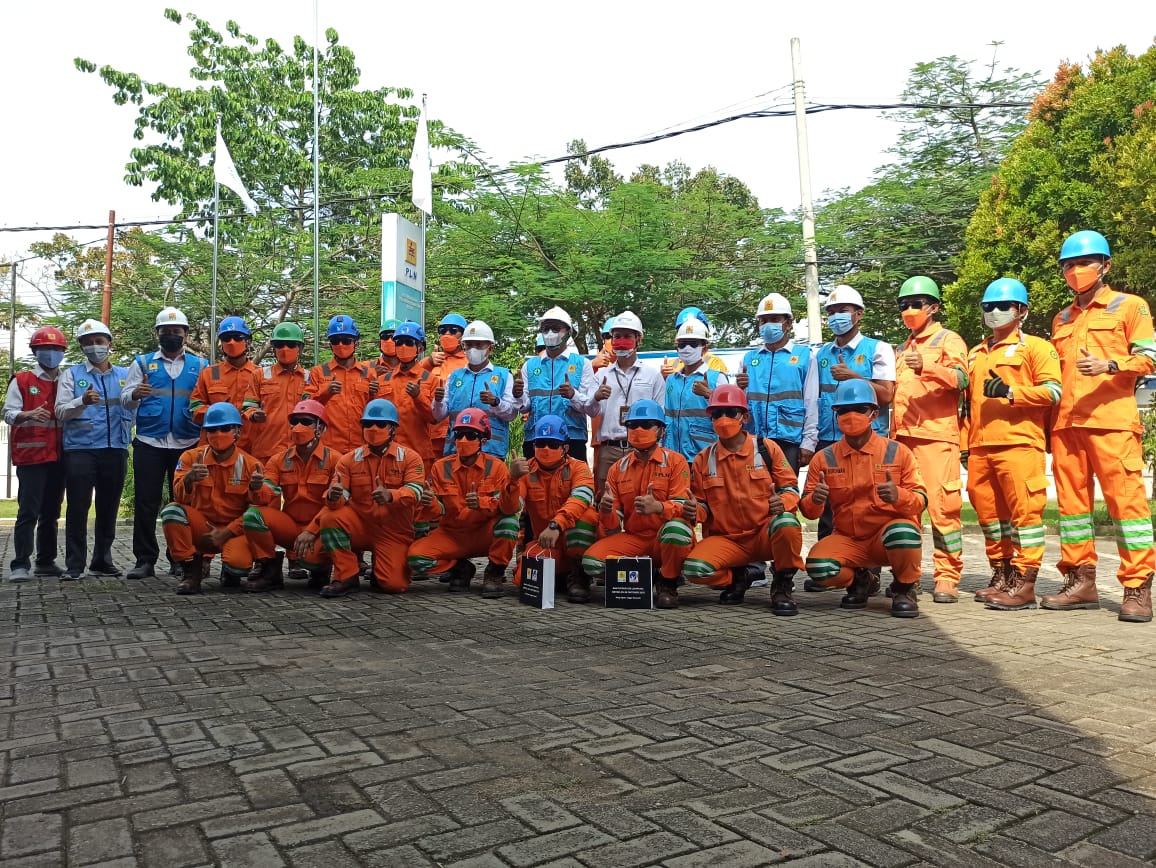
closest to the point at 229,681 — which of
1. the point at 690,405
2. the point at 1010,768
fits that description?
the point at 1010,768

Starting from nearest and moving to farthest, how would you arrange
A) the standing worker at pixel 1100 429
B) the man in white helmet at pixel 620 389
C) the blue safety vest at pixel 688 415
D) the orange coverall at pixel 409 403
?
1. the standing worker at pixel 1100 429
2. the blue safety vest at pixel 688 415
3. the man in white helmet at pixel 620 389
4. the orange coverall at pixel 409 403

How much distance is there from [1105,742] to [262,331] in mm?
20937

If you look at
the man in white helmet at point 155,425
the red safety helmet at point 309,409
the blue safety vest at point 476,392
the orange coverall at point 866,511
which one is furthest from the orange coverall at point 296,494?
the orange coverall at point 866,511

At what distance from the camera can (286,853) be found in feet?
8.56

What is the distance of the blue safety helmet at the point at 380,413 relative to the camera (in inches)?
293

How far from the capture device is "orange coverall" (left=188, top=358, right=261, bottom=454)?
8203mm

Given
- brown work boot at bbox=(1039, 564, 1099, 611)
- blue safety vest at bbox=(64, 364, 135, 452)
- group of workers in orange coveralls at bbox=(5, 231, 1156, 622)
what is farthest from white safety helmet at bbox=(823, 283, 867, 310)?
blue safety vest at bbox=(64, 364, 135, 452)

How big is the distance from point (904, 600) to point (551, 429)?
2.78 meters

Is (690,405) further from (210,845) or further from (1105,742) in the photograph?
(210,845)

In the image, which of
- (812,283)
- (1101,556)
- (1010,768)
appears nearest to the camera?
(1010,768)

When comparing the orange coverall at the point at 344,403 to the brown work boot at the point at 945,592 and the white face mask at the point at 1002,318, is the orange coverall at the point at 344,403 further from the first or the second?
the white face mask at the point at 1002,318

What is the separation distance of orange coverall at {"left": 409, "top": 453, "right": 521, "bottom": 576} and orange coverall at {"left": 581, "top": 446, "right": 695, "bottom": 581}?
0.73 meters

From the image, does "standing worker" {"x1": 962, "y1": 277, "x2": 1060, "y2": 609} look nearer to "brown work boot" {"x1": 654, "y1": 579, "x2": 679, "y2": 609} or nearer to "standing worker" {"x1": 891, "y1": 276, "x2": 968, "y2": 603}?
"standing worker" {"x1": 891, "y1": 276, "x2": 968, "y2": 603}

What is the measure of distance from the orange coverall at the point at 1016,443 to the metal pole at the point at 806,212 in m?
9.73
